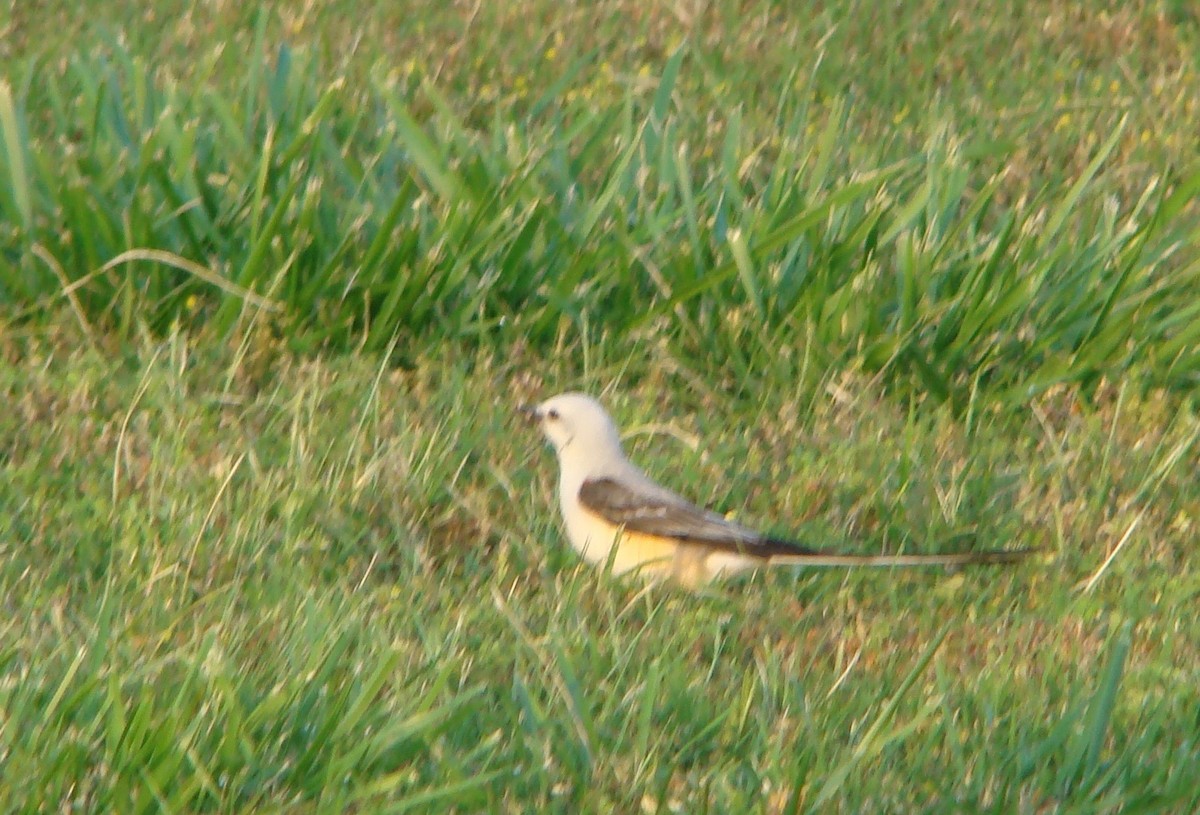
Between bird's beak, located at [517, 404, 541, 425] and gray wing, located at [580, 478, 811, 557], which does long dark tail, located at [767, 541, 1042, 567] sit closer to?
gray wing, located at [580, 478, 811, 557]

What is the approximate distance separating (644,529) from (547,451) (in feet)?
2.37

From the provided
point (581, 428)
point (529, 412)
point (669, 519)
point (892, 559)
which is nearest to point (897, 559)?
point (892, 559)

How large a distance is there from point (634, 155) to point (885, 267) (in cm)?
96

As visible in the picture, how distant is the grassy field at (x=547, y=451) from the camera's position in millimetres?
3594

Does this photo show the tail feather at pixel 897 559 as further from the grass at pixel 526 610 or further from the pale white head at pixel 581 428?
the pale white head at pixel 581 428

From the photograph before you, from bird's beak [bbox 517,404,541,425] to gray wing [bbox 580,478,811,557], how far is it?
1.25 ft

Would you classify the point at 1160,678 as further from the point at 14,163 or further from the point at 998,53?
the point at 998,53

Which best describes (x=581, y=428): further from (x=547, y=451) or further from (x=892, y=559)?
(x=892, y=559)

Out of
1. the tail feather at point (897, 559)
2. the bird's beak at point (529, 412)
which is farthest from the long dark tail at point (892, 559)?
the bird's beak at point (529, 412)

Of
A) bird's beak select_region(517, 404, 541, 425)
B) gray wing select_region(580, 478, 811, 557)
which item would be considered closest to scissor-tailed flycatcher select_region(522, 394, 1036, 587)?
gray wing select_region(580, 478, 811, 557)

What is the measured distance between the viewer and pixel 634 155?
625 cm

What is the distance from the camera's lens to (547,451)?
5.27m

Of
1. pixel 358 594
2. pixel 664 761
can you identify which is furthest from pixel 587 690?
pixel 358 594

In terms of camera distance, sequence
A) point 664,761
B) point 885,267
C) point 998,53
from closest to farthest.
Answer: point 664,761 → point 885,267 → point 998,53
